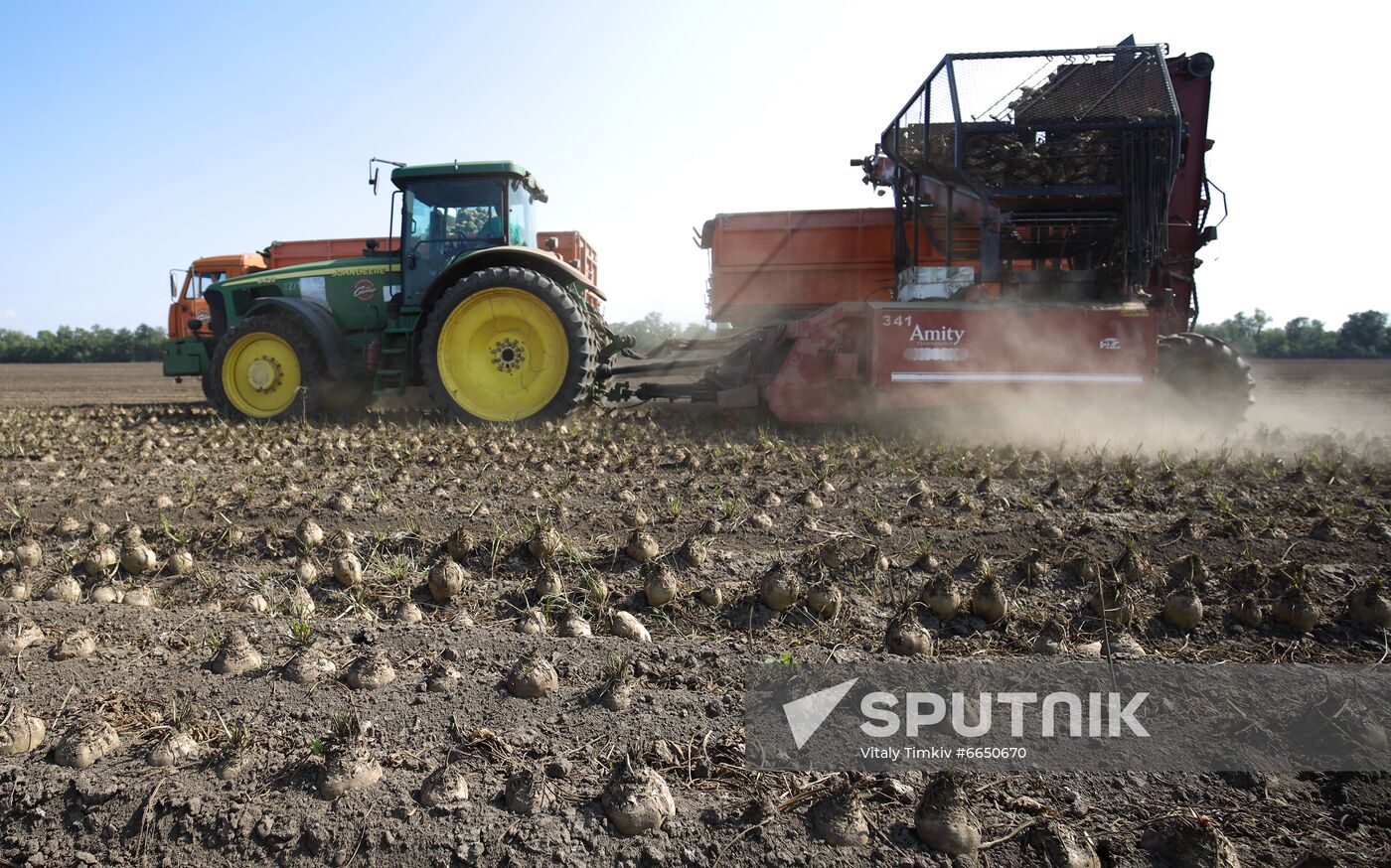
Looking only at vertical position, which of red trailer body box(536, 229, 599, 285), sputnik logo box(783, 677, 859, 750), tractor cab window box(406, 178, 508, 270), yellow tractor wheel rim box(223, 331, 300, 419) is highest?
red trailer body box(536, 229, 599, 285)

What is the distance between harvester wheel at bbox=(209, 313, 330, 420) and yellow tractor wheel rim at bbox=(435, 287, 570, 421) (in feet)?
5.30

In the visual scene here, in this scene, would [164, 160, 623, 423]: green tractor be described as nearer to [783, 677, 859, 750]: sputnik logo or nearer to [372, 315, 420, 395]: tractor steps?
[372, 315, 420, 395]: tractor steps

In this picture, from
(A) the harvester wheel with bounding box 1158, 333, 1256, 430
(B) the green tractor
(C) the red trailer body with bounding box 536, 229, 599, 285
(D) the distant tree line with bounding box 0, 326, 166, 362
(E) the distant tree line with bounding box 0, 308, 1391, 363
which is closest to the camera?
(A) the harvester wheel with bounding box 1158, 333, 1256, 430

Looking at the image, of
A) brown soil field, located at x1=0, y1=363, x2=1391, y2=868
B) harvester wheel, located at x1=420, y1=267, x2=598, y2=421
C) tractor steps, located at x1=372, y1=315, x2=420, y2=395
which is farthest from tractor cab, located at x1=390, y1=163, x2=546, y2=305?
brown soil field, located at x1=0, y1=363, x2=1391, y2=868

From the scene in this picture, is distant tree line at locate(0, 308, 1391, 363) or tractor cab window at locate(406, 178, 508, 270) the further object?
distant tree line at locate(0, 308, 1391, 363)

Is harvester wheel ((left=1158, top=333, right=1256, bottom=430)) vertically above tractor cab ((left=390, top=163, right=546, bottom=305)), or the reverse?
tractor cab ((left=390, top=163, right=546, bottom=305))

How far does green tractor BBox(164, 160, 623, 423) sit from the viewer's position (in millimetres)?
7668

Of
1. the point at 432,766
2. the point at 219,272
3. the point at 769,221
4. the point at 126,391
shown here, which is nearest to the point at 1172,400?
the point at 769,221

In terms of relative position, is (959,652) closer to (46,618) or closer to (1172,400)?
(46,618)

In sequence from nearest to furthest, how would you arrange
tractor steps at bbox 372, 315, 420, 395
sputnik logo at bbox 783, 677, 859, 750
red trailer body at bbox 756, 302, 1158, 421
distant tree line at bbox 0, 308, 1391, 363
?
sputnik logo at bbox 783, 677, 859, 750 → red trailer body at bbox 756, 302, 1158, 421 → tractor steps at bbox 372, 315, 420, 395 → distant tree line at bbox 0, 308, 1391, 363

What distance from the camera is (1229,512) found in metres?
4.01

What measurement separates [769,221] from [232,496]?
339 inches

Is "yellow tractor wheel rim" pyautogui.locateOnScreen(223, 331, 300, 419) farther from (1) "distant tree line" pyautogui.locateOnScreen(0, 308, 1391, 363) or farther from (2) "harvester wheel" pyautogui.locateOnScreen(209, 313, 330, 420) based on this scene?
(1) "distant tree line" pyautogui.locateOnScreen(0, 308, 1391, 363)

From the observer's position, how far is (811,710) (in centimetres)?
211
